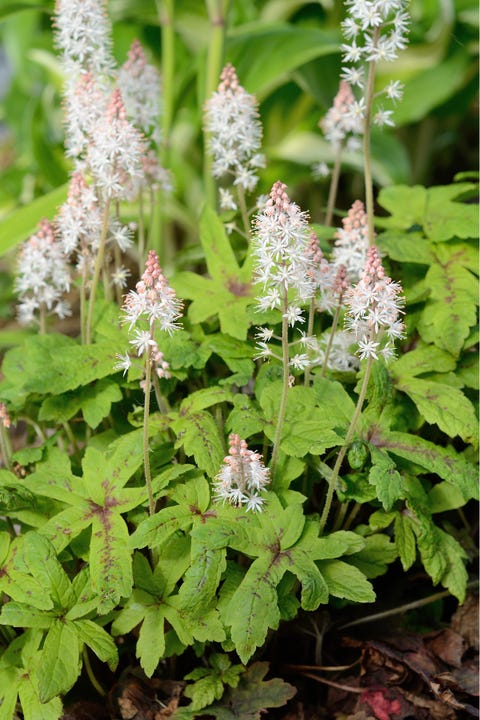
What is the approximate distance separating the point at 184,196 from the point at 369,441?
285 cm

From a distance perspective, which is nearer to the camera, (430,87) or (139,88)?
(139,88)

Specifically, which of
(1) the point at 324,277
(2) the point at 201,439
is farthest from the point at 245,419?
(1) the point at 324,277

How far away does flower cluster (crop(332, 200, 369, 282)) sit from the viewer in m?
2.07

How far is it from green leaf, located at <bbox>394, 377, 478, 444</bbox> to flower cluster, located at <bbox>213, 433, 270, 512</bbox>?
0.44 metres

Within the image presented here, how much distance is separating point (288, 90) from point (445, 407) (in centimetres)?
300

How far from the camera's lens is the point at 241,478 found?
5.43 ft

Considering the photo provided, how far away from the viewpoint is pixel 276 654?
78.5 inches

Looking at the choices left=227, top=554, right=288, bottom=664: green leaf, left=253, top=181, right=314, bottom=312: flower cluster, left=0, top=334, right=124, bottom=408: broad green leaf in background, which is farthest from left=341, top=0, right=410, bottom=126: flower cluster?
left=227, top=554, right=288, bottom=664: green leaf

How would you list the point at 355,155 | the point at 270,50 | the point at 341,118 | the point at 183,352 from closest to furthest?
1. the point at 183,352
2. the point at 341,118
3. the point at 270,50
4. the point at 355,155

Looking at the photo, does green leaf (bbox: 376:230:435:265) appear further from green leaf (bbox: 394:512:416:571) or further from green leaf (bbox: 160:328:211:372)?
green leaf (bbox: 394:512:416:571)

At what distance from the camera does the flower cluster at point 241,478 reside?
1.62m

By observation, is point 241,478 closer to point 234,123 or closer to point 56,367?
point 56,367

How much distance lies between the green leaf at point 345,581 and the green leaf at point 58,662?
53cm

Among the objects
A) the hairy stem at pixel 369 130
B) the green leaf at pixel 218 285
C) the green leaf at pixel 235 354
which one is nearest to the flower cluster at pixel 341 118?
the hairy stem at pixel 369 130
